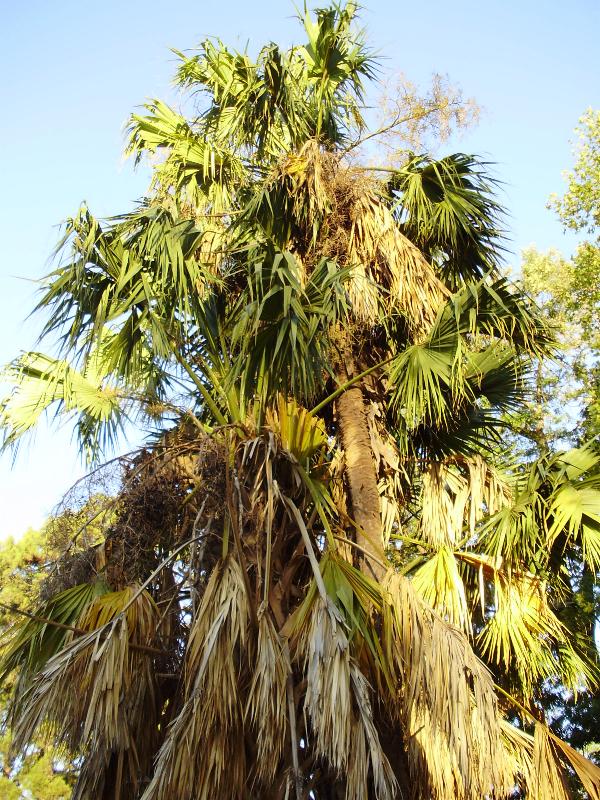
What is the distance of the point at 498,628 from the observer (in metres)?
6.78

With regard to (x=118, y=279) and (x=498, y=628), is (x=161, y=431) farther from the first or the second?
(x=498, y=628)

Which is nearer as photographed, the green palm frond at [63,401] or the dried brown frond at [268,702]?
the dried brown frond at [268,702]

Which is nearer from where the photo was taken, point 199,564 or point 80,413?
point 199,564

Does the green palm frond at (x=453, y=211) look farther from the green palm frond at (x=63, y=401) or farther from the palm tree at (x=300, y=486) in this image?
the green palm frond at (x=63, y=401)

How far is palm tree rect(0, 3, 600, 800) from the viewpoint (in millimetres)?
4996

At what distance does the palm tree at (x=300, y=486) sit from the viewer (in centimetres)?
500

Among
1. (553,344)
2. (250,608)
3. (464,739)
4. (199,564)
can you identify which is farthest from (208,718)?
(553,344)

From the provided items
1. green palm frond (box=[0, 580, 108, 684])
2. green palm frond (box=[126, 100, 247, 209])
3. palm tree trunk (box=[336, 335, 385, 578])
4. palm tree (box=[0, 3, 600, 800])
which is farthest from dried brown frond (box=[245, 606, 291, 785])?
green palm frond (box=[126, 100, 247, 209])

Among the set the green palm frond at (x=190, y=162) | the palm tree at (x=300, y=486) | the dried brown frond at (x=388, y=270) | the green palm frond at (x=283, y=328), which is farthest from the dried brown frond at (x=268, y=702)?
the green palm frond at (x=190, y=162)

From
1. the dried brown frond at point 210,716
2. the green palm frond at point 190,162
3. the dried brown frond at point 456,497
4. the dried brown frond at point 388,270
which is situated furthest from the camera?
the green palm frond at point 190,162

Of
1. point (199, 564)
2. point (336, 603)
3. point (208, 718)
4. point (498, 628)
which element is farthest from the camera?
point (498, 628)

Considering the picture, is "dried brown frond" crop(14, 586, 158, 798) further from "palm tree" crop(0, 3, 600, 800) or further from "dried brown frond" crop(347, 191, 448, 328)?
"dried brown frond" crop(347, 191, 448, 328)

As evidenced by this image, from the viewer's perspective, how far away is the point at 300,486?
6.00 m

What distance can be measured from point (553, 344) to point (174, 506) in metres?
3.53
